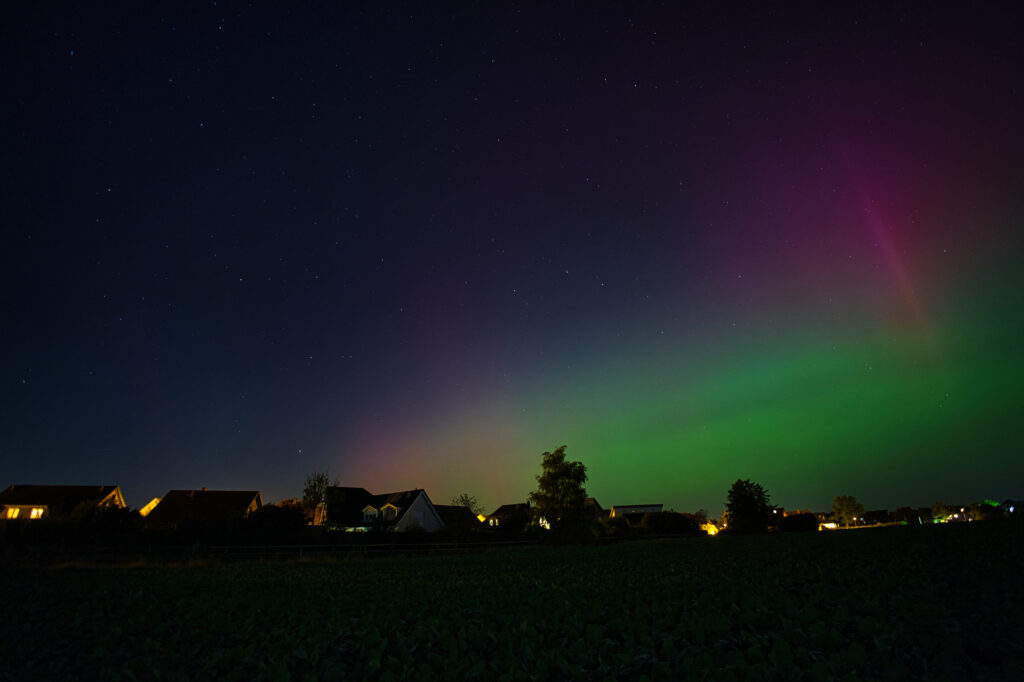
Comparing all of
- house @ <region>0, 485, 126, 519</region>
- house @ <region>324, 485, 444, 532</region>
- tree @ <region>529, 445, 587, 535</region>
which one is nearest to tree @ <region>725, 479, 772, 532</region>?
tree @ <region>529, 445, 587, 535</region>

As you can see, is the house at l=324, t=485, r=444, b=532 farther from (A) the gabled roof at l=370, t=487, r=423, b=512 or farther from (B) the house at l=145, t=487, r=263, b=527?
(B) the house at l=145, t=487, r=263, b=527

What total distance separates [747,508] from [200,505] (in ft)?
255

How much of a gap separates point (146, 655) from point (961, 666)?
429 inches

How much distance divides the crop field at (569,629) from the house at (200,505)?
2287 inches

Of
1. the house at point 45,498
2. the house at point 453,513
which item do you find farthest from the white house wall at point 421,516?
the house at point 45,498

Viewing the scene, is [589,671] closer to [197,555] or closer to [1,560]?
[1,560]

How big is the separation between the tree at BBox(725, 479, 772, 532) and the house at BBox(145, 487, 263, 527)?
6771 cm

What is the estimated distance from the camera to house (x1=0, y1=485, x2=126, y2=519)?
63.0 meters

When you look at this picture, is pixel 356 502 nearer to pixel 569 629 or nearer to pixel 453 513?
pixel 453 513

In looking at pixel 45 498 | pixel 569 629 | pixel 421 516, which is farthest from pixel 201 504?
pixel 569 629

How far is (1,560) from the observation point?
25156 millimetres

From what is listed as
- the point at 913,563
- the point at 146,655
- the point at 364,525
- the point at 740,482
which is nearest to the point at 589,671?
the point at 146,655

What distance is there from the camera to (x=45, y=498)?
6556 cm

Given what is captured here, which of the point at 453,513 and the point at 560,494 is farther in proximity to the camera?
the point at 453,513
